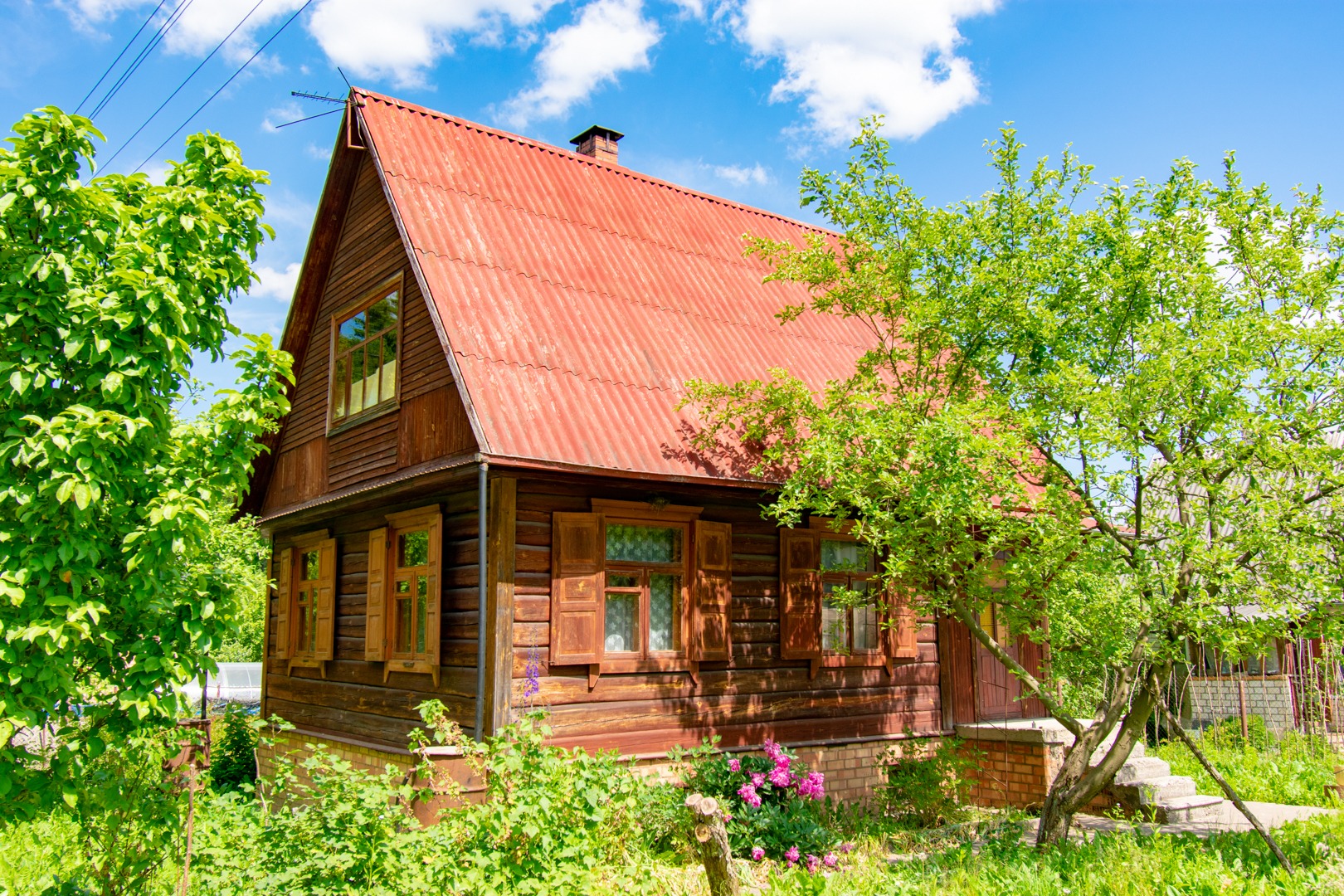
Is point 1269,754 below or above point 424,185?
below

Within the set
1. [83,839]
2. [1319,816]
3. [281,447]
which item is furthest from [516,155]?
[1319,816]

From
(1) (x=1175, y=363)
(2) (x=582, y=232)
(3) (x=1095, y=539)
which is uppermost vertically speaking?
(2) (x=582, y=232)

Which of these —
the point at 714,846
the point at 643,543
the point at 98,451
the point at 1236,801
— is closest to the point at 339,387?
the point at 643,543

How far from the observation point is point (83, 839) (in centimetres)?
562

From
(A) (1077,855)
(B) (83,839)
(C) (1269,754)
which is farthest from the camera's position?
(C) (1269,754)

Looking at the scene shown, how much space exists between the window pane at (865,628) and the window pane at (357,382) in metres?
6.32

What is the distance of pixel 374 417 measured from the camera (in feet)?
36.6

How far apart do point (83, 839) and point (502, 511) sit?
415 cm

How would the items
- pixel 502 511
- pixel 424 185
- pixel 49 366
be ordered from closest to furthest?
pixel 49 366 → pixel 502 511 → pixel 424 185

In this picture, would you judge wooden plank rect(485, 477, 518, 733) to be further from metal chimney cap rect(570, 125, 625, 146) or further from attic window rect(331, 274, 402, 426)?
metal chimney cap rect(570, 125, 625, 146)

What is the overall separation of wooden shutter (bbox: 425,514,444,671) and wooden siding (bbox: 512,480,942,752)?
115 cm

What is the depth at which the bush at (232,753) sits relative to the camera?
13734mm

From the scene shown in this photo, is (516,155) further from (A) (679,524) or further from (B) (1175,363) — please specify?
(B) (1175,363)

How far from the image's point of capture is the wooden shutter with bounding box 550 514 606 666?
9.12 metres
